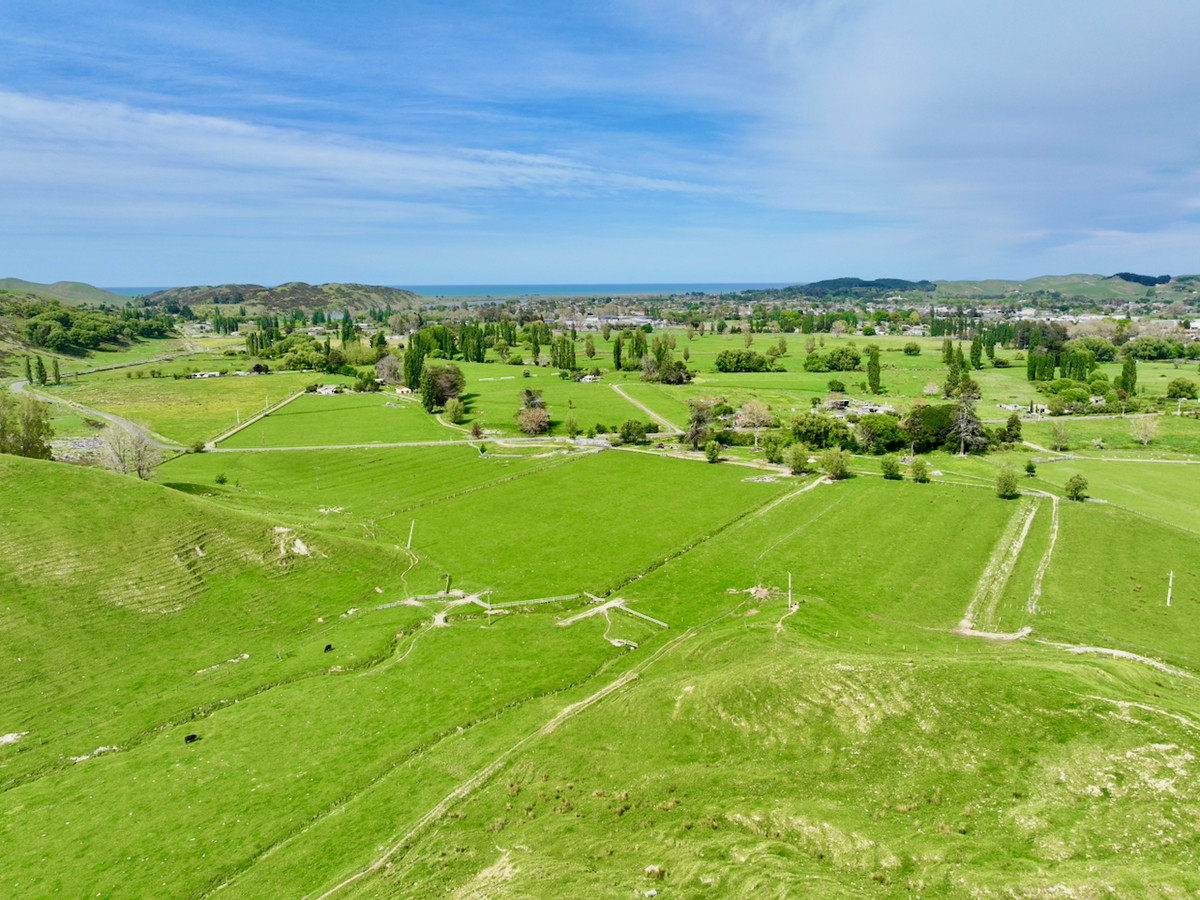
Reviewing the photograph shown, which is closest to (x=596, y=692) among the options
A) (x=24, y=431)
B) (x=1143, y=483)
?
(x=24, y=431)

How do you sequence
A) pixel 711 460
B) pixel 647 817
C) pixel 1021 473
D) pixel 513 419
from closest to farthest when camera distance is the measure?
pixel 647 817
pixel 1021 473
pixel 711 460
pixel 513 419

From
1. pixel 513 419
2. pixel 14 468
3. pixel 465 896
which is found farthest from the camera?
pixel 513 419

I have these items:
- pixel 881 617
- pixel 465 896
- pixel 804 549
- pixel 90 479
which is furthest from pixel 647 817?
pixel 90 479

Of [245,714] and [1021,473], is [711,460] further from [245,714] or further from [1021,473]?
[245,714]

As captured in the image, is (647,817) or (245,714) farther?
(245,714)

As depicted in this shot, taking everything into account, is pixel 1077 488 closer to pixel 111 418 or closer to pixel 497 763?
pixel 497 763

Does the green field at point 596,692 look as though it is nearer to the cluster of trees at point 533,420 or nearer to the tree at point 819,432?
the tree at point 819,432
